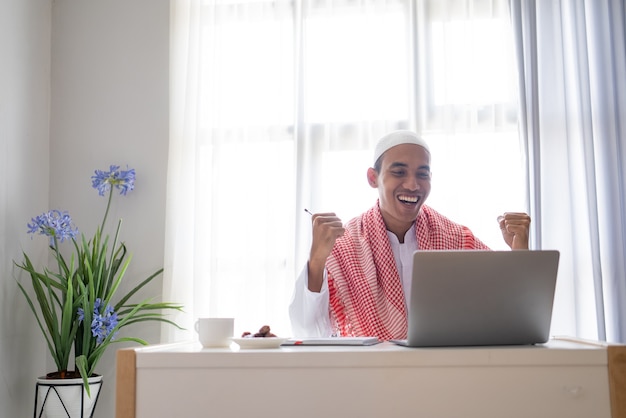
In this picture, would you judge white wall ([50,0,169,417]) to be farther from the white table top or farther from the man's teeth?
the white table top

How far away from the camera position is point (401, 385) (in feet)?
3.89

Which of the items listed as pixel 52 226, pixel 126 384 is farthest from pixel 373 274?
pixel 52 226

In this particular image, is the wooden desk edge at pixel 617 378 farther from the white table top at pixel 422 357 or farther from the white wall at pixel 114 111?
the white wall at pixel 114 111

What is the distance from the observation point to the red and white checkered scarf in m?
2.21

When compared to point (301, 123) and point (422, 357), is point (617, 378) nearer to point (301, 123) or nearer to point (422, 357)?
point (422, 357)

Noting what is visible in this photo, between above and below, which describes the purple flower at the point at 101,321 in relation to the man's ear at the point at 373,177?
below

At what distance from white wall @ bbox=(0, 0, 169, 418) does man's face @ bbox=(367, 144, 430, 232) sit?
1.27 metres

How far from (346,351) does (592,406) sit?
16.8 inches

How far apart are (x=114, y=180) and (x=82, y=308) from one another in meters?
0.60

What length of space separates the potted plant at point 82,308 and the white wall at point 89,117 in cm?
16

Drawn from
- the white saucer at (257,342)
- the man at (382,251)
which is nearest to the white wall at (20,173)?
the man at (382,251)

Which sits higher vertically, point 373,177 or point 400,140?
point 400,140

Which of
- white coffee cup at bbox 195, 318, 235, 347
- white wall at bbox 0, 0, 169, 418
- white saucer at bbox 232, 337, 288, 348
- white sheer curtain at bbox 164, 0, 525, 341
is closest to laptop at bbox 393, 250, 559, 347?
white saucer at bbox 232, 337, 288, 348

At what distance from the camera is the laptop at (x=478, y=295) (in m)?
1.26
